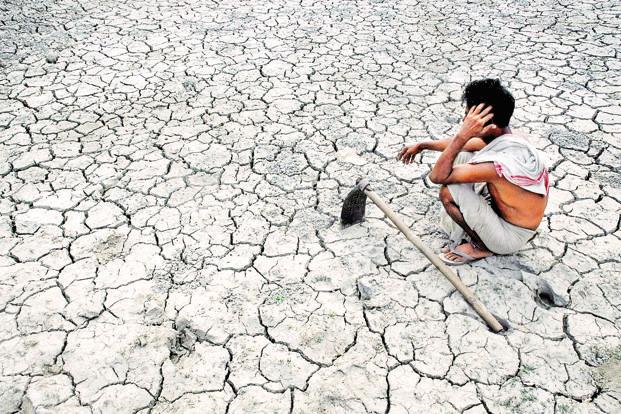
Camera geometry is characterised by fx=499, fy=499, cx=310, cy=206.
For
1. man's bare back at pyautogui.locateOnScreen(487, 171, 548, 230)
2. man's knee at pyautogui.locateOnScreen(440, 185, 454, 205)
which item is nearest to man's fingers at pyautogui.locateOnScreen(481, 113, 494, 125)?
man's bare back at pyautogui.locateOnScreen(487, 171, 548, 230)

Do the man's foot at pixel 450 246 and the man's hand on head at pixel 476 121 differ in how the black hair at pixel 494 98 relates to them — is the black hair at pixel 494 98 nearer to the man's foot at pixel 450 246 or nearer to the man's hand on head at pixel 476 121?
the man's hand on head at pixel 476 121

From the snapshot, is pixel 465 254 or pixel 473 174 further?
pixel 465 254

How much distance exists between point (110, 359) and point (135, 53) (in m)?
3.88

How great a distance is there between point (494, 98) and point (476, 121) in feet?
0.44

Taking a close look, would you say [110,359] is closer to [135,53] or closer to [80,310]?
[80,310]

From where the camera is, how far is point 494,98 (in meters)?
2.32

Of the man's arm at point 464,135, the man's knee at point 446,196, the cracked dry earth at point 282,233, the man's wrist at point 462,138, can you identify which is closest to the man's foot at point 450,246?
the cracked dry earth at point 282,233

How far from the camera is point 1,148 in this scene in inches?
149

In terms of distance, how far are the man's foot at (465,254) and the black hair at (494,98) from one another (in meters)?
0.71

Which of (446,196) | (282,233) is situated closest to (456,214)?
(446,196)

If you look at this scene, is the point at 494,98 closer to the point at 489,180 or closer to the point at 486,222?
the point at 489,180

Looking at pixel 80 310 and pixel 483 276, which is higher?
pixel 483 276

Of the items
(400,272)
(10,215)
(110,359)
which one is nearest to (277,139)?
(400,272)

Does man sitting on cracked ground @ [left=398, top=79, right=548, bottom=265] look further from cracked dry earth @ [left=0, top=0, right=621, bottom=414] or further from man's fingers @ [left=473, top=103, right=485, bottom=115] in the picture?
cracked dry earth @ [left=0, top=0, right=621, bottom=414]
